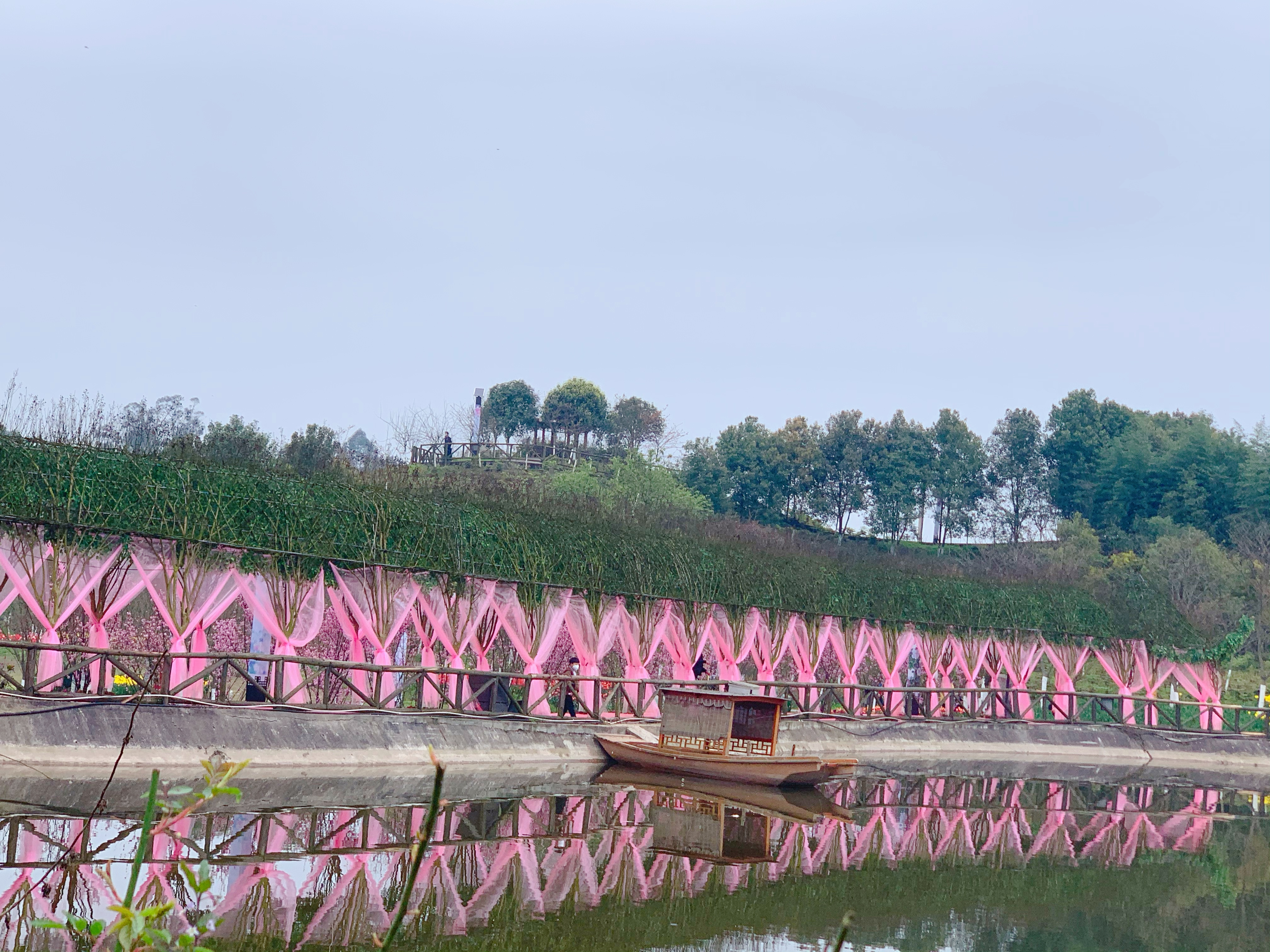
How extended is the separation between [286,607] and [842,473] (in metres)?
44.7

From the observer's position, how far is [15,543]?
18.1m

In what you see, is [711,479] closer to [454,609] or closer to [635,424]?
[635,424]

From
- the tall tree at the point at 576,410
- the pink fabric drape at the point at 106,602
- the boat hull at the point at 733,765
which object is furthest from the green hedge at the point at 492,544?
the tall tree at the point at 576,410

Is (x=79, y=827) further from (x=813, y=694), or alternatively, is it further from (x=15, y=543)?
(x=813, y=694)

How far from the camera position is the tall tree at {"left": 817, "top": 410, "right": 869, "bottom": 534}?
62406mm

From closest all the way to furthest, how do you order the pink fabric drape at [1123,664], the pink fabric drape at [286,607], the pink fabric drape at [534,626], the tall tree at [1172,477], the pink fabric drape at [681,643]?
the pink fabric drape at [286,607] < the pink fabric drape at [534,626] < the pink fabric drape at [681,643] < the pink fabric drape at [1123,664] < the tall tree at [1172,477]

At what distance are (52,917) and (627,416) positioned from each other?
61.9 metres

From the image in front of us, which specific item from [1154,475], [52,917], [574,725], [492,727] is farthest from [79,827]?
[1154,475]

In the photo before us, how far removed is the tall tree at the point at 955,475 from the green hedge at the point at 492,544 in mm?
27672

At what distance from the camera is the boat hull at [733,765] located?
842 inches

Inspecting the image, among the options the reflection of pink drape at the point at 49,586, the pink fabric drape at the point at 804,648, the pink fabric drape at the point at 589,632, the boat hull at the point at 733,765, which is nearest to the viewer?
the reflection of pink drape at the point at 49,586

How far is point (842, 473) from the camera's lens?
62625mm

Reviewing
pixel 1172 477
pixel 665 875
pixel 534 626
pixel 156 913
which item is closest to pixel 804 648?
pixel 534 626

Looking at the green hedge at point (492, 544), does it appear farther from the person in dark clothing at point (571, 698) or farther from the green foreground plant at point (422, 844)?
the green foreground plant at point (422, 844)
